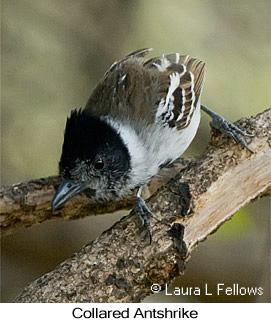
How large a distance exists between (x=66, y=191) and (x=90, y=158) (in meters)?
0.15

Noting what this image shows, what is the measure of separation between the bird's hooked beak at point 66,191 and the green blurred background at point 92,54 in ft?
4.33

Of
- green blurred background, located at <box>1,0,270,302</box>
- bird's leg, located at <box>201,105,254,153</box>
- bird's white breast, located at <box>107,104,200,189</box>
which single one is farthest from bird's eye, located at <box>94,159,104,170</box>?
green blurred background, located at <box>1,0,270,302</box>

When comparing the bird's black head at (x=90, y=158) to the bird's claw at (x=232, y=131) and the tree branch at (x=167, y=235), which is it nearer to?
the tree branch at (x=167, y=235)

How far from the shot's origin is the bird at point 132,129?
6.29 ft

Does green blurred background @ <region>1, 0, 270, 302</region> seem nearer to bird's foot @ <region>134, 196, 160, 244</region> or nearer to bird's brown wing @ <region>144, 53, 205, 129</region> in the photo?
bird's brown wing @ <region>144, 53, 205, 129</region>

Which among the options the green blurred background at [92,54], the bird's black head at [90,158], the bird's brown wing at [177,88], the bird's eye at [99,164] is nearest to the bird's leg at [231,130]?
the bird's brown wing at [177,88]

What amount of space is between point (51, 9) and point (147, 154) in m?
1.98

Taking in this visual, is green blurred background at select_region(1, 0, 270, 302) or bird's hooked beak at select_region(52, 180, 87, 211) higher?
green blurred background at select_region(1, 0, 270, 302)

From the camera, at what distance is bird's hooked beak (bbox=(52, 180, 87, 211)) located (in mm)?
1927

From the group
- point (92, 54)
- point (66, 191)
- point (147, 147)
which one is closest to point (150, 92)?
point (147, 147)

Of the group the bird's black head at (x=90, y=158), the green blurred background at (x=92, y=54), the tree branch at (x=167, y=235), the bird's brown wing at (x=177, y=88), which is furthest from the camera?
the green blurred background at (x=92, y=54)

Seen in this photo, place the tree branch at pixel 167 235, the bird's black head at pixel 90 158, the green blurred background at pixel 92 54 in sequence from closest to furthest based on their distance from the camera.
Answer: the tree branch at pixel 167 235
the bird's black head at pixel 90 158
the green blurred background at pixel 92 54

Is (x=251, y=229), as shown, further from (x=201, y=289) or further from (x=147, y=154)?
(x=147, y=154)
